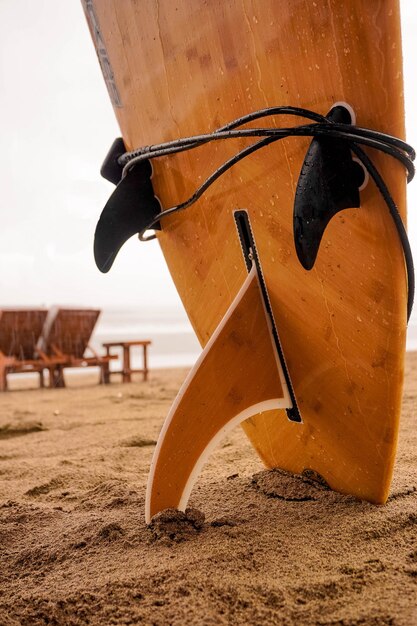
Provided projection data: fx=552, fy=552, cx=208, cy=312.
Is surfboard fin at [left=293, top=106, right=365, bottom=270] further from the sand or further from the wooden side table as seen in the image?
the wooden side table

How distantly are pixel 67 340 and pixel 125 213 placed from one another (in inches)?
229

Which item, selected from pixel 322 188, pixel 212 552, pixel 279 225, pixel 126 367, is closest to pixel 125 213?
pixel 279 225

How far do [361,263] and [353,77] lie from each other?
13.9 inches

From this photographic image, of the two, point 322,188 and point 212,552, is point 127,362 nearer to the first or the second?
point 212,552

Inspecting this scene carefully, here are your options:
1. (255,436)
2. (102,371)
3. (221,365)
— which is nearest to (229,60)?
(221,365)

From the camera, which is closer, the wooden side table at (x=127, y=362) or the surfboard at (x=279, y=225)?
the surfboard at (x=279, y=225)

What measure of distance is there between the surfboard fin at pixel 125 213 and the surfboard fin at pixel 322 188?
618mm

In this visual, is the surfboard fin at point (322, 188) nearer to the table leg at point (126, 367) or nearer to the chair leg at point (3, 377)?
the table leg at point (126, 367)

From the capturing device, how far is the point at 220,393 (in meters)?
1.31

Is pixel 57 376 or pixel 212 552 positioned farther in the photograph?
pixel 57 376

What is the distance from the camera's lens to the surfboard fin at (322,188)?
0.98 metres

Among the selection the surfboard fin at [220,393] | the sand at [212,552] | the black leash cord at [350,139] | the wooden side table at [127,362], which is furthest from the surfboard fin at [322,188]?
the wooden side table at [127,362]

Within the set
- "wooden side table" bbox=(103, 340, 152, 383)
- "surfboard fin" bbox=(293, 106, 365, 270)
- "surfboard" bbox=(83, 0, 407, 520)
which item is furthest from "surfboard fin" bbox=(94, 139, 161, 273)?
"wooden side table" bbox=(103, 340, 152, 383)

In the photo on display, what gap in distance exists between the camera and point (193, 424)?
1.33 m
